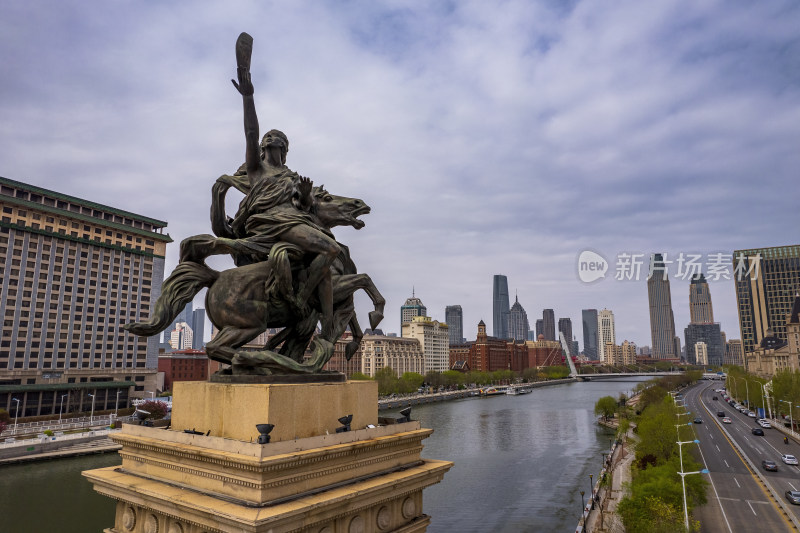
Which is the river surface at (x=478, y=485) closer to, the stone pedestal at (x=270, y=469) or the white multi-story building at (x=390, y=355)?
the stone pedestal at (x=270, y=469)

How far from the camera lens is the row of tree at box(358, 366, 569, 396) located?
4294 inches

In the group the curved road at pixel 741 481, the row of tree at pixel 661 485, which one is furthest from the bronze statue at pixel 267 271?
the curved road at pixel 741 481

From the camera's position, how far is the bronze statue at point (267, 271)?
7.58 m

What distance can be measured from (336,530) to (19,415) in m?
85.1

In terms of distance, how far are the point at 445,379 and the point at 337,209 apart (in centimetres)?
13368

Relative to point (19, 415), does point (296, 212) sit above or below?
above

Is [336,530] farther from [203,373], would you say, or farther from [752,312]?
[752,312]

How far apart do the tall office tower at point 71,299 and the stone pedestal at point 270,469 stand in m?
80.1

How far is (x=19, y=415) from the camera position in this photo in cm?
7100

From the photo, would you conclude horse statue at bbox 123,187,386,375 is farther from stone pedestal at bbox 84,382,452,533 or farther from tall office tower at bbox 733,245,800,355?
tall office tower at bbox 733,245,800,355

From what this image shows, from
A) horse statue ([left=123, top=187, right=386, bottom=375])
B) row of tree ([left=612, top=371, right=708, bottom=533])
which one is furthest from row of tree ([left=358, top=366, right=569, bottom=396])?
horse statue ([left=123, top=187, right=386, bottom=375])

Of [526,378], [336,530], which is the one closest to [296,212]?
[336,530]

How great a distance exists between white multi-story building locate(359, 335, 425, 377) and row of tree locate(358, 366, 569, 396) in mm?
7713

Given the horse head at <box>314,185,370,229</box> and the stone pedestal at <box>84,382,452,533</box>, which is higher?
the horse head at <box>314,185,370,229</box>
